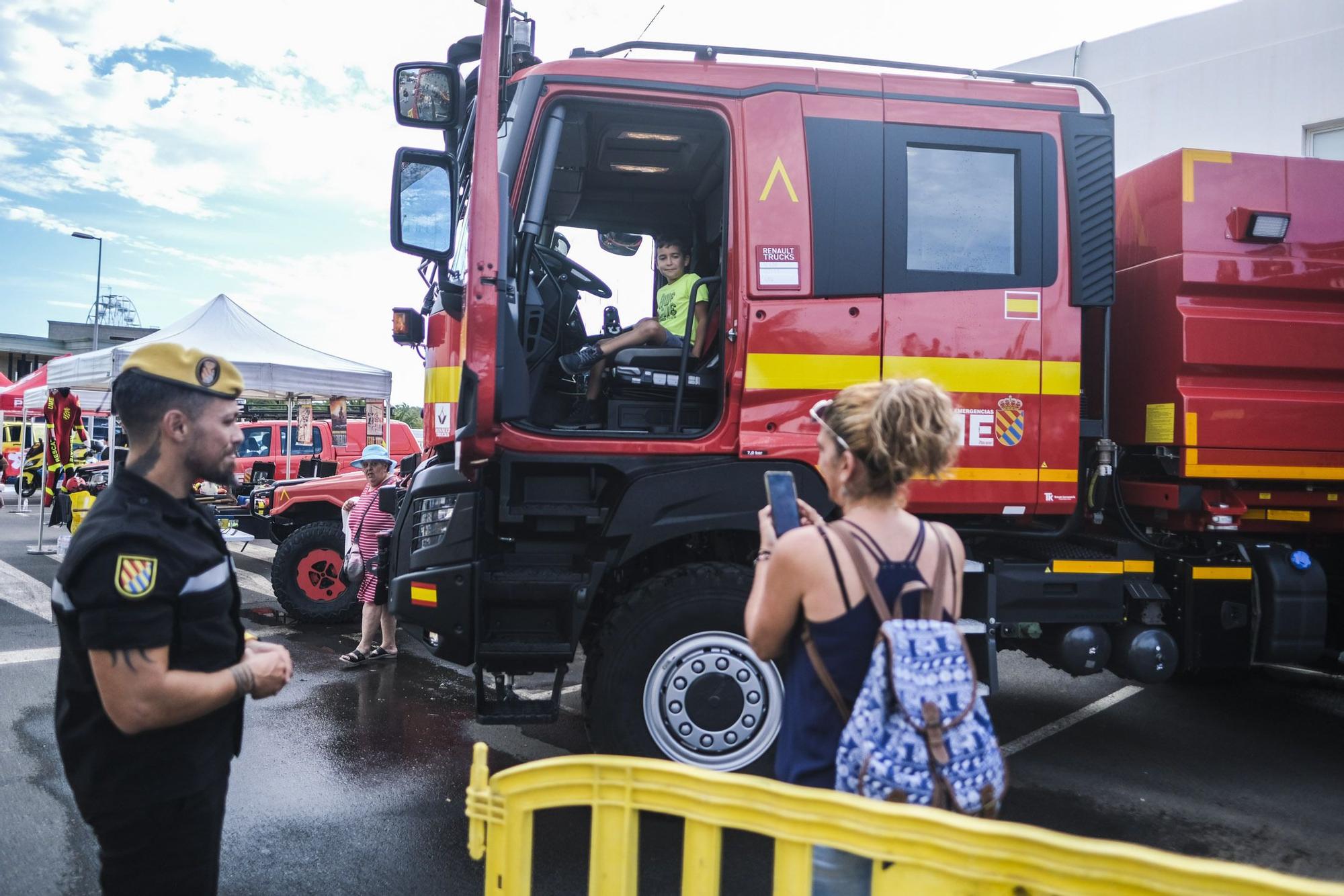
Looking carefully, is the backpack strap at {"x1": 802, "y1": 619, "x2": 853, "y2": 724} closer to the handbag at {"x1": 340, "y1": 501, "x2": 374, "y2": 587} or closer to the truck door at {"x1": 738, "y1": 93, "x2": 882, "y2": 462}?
the truck door at {"x1": 738, "y1": 93, "x2": 882, "y2": 462}

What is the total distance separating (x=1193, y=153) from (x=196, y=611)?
182 inches

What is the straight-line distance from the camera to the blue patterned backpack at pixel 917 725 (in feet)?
5.83

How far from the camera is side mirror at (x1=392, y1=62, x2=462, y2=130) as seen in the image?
3.91m

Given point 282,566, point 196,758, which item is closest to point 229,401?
point 196,758

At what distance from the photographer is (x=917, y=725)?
1.77 meters

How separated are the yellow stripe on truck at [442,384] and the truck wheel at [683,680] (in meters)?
1.21

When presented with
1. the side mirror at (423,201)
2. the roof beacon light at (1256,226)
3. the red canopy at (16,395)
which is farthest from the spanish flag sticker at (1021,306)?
the red canopy at (16,395)

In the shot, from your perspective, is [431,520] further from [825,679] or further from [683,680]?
Answer: [825,679]

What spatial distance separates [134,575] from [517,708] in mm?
2401

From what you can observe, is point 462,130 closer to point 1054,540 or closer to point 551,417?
point 551,417

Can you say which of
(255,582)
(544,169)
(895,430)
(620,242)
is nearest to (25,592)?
(255,582)

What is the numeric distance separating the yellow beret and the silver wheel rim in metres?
2.33

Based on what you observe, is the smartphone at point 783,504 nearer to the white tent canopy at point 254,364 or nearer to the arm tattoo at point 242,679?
the arm tattoo at point 242,679

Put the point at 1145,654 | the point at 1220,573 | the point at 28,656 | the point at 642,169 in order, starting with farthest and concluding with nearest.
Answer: the point at 28,656, the point at 642,169, the point at 1220,573, the point at 1145,654
